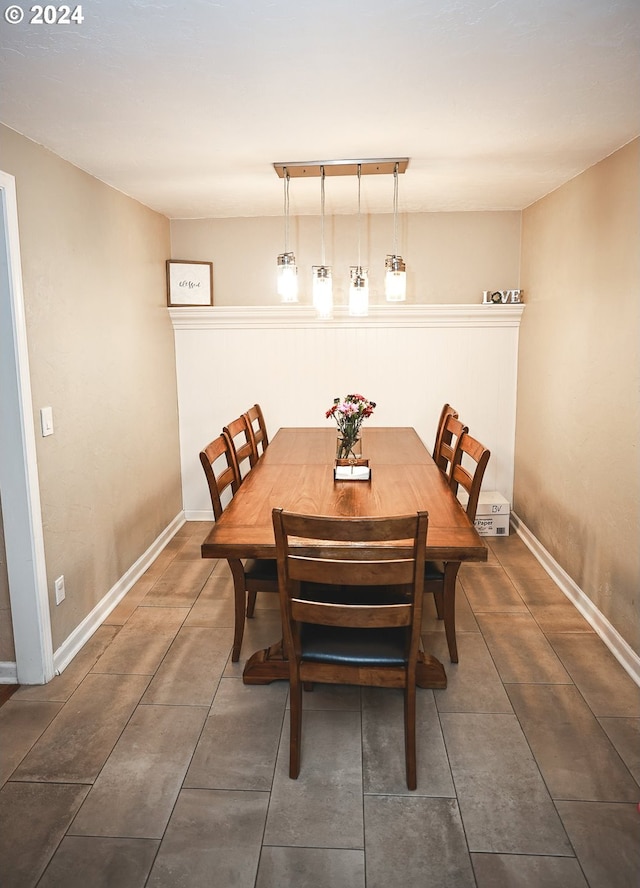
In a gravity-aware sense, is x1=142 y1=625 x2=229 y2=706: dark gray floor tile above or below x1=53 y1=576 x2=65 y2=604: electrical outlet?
below

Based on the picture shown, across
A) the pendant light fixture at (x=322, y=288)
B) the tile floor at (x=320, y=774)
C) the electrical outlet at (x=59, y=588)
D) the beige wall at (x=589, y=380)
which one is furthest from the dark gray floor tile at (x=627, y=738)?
the electrical outlet at (x=59, y=588)

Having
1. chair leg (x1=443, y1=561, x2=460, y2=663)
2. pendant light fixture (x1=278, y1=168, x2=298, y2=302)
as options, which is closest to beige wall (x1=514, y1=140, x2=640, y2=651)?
chair leg (x1=443, y1=561, x2=460, y2=663)

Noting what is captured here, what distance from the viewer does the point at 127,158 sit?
2803 millimetres

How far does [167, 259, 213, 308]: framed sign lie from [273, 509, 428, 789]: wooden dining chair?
9.26ft

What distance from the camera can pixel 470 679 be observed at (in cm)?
259

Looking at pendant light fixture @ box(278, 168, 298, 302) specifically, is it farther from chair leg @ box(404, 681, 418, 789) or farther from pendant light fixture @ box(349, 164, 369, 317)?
chair leg @ box(404, 681, 418, 789)

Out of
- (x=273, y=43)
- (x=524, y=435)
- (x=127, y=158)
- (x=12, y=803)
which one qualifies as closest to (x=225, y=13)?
(x=273, y=43)

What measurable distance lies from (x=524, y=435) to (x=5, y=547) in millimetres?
3220

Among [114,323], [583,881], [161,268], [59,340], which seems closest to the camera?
[583,881]

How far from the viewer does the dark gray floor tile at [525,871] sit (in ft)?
5.36

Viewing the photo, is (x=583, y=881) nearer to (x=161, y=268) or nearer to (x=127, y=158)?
(x=127, y=158)

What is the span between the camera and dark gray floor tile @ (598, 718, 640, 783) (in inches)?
82.2

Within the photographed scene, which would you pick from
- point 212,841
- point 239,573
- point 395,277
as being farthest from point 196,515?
point 212,841

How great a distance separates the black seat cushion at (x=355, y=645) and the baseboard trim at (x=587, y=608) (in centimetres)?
118
